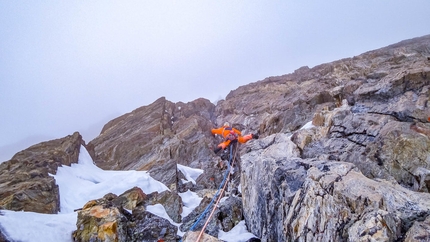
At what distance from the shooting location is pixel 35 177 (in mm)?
12938

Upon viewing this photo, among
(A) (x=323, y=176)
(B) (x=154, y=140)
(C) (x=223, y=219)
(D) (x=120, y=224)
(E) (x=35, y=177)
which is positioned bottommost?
(C) (x=223, y=219)

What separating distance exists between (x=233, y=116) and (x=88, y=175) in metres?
19.1

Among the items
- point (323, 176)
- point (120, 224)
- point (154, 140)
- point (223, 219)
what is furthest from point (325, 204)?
point (154, 140)

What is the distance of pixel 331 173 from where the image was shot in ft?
19.6

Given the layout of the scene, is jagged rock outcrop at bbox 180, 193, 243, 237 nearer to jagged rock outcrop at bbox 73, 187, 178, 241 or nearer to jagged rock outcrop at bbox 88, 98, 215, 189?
jagged rock outcrop at bbox 73, 187, 178, 241

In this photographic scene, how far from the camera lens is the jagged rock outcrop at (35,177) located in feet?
34.4

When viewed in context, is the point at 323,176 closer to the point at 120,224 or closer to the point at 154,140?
the point at 120,224

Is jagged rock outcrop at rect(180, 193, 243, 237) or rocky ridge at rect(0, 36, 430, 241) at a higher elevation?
rocky ridge at rect(0, 36, 430, 241)

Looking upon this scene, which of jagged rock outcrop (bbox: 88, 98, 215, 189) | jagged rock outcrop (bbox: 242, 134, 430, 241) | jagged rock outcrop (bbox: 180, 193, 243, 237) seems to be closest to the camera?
jagged rock outcrop (bbox: 242, 134, 430, 241)

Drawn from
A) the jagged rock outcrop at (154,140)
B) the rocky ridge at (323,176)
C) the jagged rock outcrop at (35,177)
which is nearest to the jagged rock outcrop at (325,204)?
the rocky ridge at (323,176)

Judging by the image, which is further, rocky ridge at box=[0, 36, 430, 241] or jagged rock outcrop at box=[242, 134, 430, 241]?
rocky ridge at box=[0, 36, 430, 241]

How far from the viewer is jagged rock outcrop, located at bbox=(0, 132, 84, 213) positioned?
10.5 m

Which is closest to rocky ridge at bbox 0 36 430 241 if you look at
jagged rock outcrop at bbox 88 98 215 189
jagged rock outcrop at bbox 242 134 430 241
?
jagged rock outcrop at bbox 242 134 430 241

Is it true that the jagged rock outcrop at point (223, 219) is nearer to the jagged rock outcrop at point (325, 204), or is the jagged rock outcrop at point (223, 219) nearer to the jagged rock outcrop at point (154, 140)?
the jagged rock outcrop at point (325, 204)
